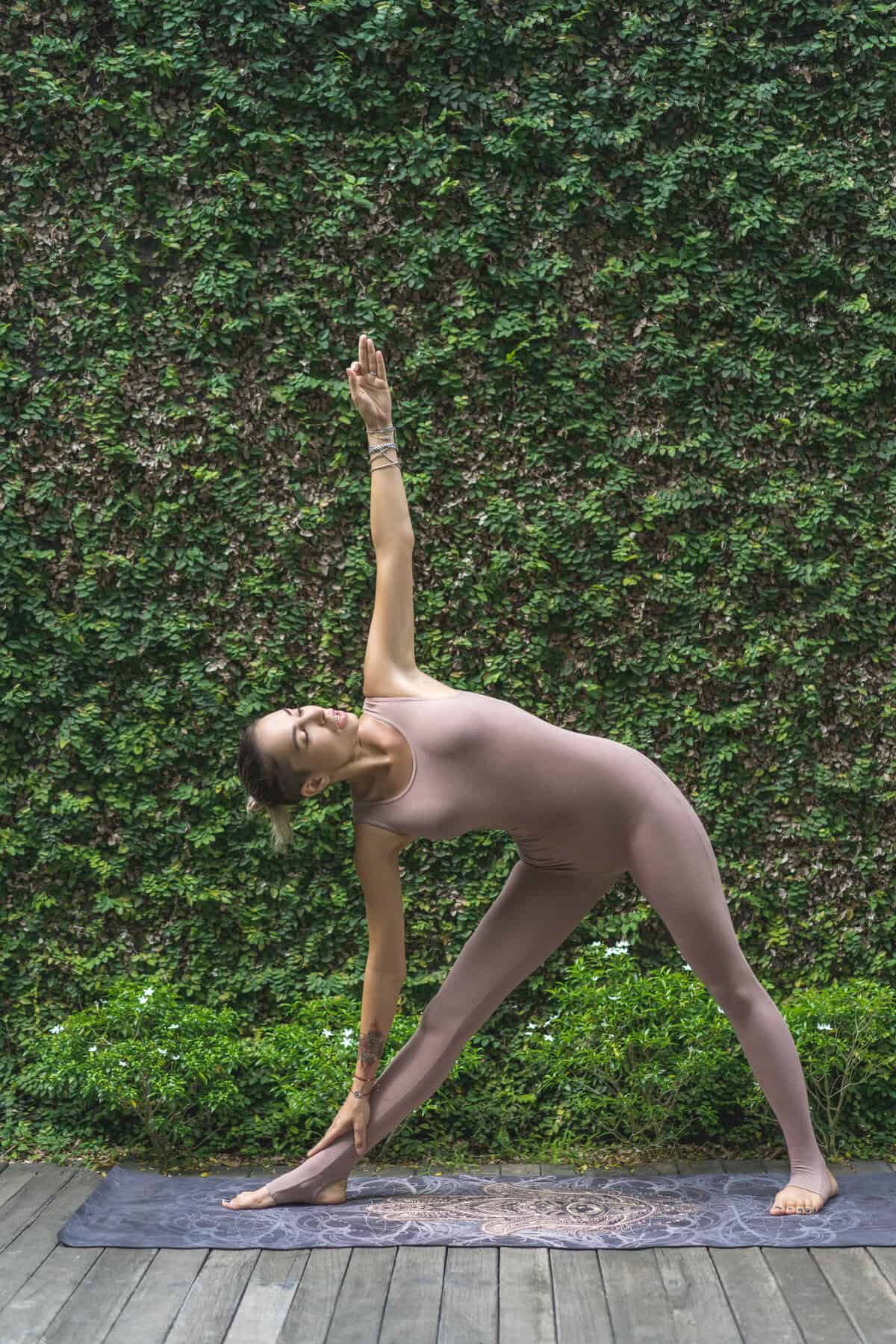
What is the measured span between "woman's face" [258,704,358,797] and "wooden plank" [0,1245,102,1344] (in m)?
1.16

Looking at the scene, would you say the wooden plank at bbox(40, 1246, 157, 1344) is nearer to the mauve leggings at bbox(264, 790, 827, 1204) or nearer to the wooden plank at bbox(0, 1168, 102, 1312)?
the wooden plank at bbox(0, 1168, 102, 1312)

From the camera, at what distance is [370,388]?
329 centimetres

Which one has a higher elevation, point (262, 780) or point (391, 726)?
point (391, 726)

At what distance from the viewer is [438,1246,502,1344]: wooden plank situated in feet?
8.54

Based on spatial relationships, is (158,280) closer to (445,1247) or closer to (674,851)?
(674,851)

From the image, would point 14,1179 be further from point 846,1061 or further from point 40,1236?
point 846,1061

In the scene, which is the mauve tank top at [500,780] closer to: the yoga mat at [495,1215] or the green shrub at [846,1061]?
the yoga mat at [495,1215]

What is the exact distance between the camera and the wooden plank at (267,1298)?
103 inches

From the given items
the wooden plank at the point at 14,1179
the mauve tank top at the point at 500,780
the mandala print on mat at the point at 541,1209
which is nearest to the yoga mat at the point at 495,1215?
the mandala print on mat at the point at 541,1209

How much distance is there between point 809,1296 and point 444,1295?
0.75m

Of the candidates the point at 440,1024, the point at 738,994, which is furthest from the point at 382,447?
the point at 738,994

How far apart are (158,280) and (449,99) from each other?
104 centimetres

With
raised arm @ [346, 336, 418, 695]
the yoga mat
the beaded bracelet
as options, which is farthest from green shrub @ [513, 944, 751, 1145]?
the beaded bracelet

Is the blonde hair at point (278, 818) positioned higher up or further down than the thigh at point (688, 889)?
higher up
